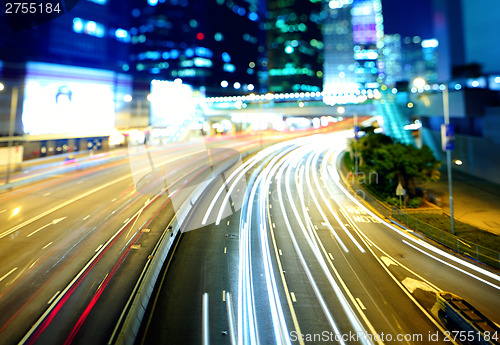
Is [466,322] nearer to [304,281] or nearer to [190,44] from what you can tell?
[304,281]

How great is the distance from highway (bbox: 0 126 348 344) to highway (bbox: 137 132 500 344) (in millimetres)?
2171

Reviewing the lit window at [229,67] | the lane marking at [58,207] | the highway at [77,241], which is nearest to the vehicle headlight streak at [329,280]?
the highway at [77,241]

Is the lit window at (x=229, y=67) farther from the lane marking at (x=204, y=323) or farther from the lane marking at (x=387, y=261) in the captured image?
the lane marking at (x=204, y=323)

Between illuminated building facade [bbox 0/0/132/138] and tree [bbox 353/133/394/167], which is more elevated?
illuminated building facade [bbox 0/0/132/138]

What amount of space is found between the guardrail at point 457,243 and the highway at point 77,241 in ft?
65.8

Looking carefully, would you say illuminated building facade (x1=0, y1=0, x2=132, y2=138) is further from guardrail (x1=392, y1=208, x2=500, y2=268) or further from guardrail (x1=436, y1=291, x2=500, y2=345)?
guardrail (x1=436, y1=291, x2=500, y2=345)

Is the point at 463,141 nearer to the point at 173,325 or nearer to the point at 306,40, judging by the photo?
the point at 173,325

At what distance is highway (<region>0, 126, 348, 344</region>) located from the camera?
11.6m

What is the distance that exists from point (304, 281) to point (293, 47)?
18456 cm

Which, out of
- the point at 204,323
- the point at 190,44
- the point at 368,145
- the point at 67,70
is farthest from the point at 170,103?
the point at 204,323

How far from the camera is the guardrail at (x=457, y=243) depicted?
18.1 meters

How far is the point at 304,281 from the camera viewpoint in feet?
50.9

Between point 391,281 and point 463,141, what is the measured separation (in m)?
35.6

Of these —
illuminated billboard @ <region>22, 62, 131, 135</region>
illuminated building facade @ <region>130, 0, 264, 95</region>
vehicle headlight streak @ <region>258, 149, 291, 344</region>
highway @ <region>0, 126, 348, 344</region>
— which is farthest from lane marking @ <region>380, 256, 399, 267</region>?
illuminated building facade @ <region>130, 0, 264, 95</region>
